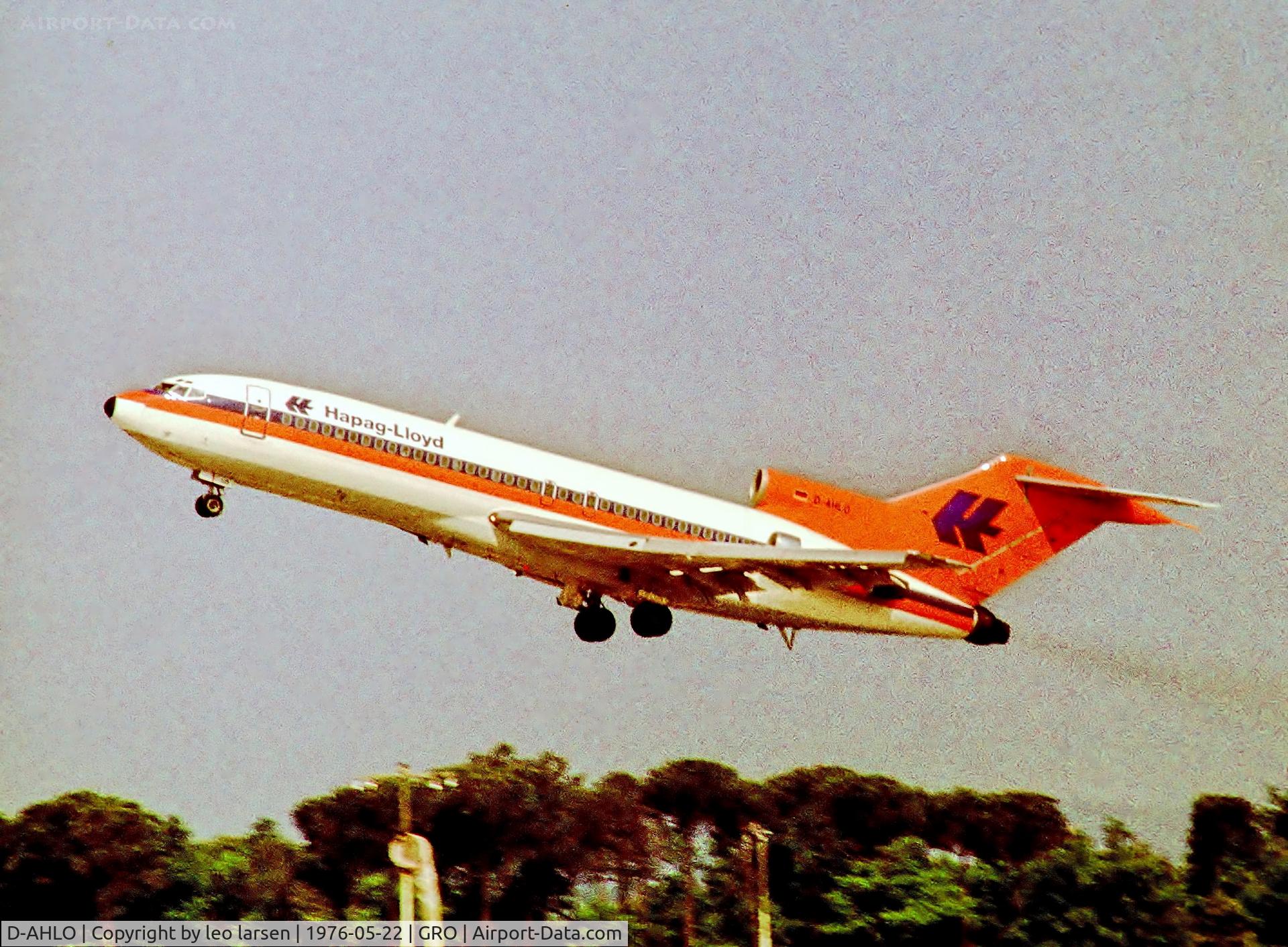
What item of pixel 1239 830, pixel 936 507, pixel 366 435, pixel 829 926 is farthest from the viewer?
pixel 1239 830

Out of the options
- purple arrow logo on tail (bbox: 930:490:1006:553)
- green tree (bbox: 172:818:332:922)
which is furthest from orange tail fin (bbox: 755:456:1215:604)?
green tree (bbox: 172:818:332:922)

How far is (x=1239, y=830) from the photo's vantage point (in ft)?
260

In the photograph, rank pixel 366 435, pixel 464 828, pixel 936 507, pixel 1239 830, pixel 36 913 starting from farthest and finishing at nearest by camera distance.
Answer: pixel 1239 830 < pixel 464 828 < pixel 36 913 < pixel 936 507 < pixel 366 435

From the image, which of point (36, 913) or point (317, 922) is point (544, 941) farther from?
point (36, 913)

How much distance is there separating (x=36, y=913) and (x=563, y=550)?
41290 mm

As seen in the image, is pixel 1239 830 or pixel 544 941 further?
pixel 1239 830

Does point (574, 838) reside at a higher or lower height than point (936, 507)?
Result: lower

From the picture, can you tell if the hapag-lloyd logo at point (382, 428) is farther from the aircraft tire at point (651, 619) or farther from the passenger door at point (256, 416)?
the aircraft tire at point (651, 619)

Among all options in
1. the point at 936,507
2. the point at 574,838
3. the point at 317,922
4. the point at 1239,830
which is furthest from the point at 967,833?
the point at 936,507

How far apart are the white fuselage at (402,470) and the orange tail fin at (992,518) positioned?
4.60 m

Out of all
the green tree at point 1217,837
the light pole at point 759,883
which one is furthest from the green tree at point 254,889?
the green tree at point 1217,837

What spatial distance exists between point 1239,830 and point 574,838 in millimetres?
29492

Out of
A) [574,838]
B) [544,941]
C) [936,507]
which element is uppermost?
[936,507]

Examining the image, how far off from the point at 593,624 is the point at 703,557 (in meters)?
4.35
